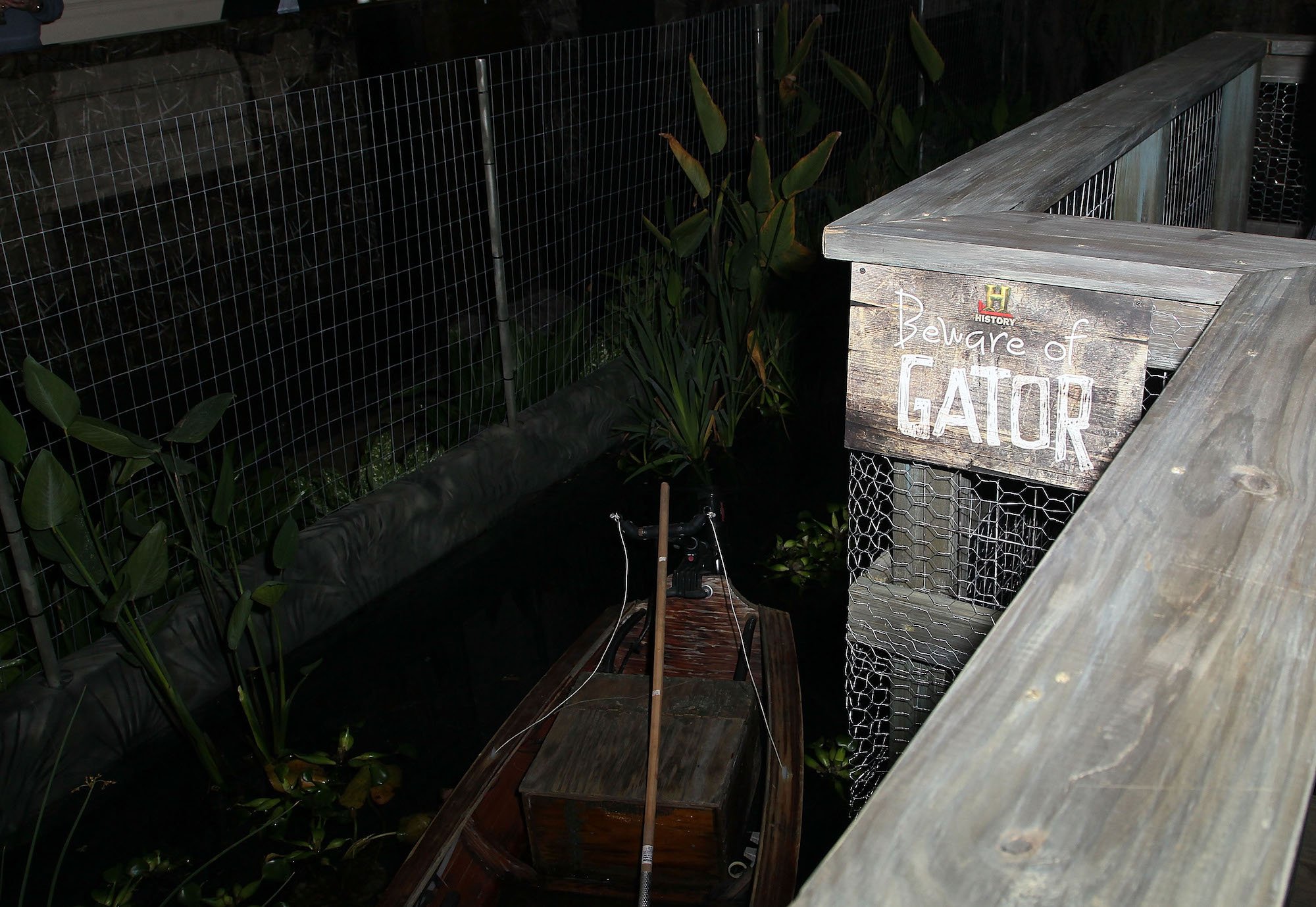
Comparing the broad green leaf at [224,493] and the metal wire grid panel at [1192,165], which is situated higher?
the metal wire grid panel at [1192,165]

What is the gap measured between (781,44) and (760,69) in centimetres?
34

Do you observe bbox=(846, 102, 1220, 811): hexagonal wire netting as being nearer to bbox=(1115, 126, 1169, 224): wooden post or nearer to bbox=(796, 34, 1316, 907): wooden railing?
bbox=(1115, 126, 1169, 224): wooden post

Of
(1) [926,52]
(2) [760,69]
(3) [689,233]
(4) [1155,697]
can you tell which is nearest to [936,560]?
(4) [1155,697]

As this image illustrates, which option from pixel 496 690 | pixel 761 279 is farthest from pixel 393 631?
pixel 761 279

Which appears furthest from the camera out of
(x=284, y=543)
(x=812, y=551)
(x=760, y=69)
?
(x=760, y=69)

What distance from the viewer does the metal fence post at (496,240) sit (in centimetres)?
483

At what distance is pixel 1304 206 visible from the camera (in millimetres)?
4141

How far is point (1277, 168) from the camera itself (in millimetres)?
4137

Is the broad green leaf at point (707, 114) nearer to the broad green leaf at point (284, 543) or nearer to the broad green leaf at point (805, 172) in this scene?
the broad green leaf at point (805, 172)

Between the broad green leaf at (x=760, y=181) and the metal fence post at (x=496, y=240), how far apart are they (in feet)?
3.89

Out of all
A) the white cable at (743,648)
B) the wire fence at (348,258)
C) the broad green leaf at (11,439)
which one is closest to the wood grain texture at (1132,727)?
the white cable at (743,648)

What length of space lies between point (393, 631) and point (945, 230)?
10.7ft

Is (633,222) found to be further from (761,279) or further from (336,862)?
(336,862)

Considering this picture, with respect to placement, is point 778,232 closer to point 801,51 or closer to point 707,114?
point 707,114
